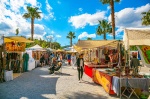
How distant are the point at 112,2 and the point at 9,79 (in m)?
19.5

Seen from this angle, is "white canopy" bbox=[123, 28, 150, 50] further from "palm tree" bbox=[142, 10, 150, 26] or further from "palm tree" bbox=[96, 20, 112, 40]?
"palm tree" bbox=[96, 20, 112, 40]

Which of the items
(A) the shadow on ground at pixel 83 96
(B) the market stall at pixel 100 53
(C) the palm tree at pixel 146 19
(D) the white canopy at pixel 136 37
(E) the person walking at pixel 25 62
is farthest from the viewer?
(C) the palm tree at pixel 146 19

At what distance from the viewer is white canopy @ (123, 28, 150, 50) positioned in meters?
6.46

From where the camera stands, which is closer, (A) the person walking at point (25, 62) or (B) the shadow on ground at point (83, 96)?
(B) the shadow on ground at point (83, 96)

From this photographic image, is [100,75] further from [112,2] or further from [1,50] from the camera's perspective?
[112,2]

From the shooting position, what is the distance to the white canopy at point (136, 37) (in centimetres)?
646

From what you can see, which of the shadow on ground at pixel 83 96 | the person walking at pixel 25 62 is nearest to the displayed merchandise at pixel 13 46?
the person walking at pixel 25 62

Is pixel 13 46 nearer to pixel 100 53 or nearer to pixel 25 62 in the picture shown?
pixel 25 62

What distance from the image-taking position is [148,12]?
34062 mm

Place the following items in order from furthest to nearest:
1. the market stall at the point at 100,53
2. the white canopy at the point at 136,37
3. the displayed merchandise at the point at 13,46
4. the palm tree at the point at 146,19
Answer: the palm tree at the point at 146,19, the displayed merchandise at the point at 13,46, the market stall at the point at 100,53, the white canopy at the point at 136,37

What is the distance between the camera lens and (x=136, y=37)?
665cm

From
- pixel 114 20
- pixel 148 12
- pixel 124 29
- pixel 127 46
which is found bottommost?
pixel 127 46

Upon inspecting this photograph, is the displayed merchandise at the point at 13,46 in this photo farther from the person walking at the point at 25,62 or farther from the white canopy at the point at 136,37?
the white canopy at the point at 136,37

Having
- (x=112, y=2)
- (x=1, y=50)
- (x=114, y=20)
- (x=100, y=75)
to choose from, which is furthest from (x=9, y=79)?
(x=112, y=2)
